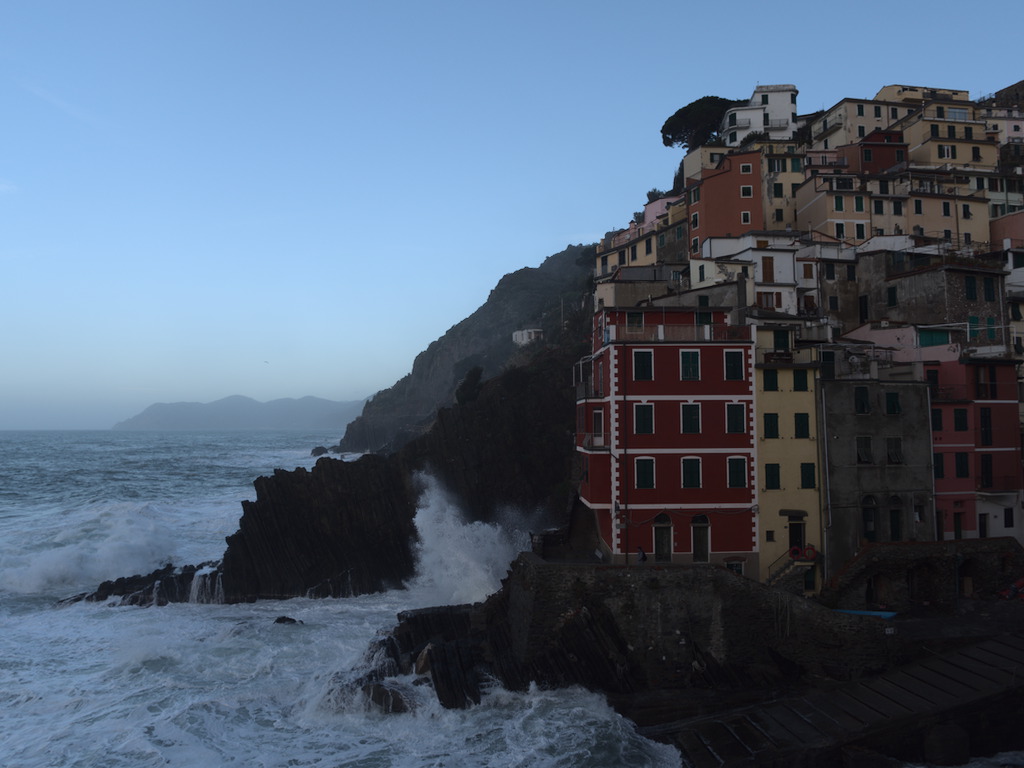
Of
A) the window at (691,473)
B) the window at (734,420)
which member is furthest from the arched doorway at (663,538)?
the window at (734,420)

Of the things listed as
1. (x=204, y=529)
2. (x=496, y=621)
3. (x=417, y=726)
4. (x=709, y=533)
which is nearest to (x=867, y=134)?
(x=709, y=533)

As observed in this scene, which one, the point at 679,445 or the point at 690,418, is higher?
the point at 690,418

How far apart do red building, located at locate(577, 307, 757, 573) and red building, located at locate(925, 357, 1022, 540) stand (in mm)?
9907

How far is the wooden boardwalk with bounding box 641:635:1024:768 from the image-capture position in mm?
22844

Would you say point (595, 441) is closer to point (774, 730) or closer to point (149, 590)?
point (774, 730)

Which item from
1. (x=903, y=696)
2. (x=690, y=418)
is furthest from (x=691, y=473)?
(x=903, y=696)

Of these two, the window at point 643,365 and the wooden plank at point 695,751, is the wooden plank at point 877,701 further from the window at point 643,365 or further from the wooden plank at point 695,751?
the window at point 643,365

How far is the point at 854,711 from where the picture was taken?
24.2 m

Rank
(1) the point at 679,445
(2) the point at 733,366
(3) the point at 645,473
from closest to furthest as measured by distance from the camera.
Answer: (3) the point at 645,473 < (1) the point at 679,445 < (2) the point at 733,366

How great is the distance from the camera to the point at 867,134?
67438 millimetres

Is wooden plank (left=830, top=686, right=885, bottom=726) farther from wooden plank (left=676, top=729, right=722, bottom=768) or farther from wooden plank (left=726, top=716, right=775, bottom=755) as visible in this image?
wooden plank (left=676, top=729, right=722, bottom=768)

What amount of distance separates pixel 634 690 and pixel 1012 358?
2451 centimetres

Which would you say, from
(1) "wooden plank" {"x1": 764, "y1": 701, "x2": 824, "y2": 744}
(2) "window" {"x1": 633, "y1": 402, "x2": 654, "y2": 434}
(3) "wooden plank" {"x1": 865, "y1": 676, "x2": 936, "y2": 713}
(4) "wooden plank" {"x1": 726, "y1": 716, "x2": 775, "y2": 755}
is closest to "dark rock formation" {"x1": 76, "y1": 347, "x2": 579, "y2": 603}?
(2) "window" {"x1": 633, "y1": 402, "x2": 654, "y2": 434}

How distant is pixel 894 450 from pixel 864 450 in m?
1.40
